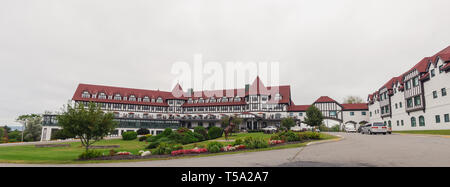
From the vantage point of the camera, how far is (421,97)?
3341 cm

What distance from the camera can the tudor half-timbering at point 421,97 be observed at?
28.6 metres

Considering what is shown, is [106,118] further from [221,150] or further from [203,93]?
[203,93]

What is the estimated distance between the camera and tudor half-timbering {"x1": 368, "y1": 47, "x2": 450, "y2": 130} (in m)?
28.6

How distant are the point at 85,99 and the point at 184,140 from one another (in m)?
43.7

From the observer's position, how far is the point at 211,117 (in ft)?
195

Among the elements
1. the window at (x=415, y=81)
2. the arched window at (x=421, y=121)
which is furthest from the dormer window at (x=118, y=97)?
the arched window at (x=421, y=121)

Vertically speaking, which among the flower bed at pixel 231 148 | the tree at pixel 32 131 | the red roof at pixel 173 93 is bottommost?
the tree at pixel 32 131

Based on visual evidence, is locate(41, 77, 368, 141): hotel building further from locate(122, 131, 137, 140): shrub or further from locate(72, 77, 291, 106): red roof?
locate(122, 131, 137, 140): shrub

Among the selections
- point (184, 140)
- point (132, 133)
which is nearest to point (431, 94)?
point (184, 140)

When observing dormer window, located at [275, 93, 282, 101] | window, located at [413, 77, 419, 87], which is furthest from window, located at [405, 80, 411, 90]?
dormer window, located at [275, 93, 282, 101]

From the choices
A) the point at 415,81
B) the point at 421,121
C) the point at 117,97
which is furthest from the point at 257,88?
the point at 117,97

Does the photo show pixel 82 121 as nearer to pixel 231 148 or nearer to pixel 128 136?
pixel 231 148

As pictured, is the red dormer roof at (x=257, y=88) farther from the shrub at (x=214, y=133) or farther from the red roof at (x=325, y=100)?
the shrub at (x=214, y=133)
